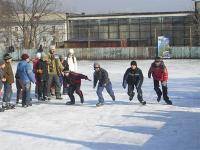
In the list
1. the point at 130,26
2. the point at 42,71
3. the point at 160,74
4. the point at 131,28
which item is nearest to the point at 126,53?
the point at 131,28

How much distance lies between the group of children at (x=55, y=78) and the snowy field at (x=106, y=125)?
351 mm

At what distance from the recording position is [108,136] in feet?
34.7

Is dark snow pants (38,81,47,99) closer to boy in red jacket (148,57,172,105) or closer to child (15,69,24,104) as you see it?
child (15,69,24,104)

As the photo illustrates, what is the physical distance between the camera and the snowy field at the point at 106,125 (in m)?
9.88

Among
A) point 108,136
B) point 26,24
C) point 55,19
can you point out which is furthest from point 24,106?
point 55,19

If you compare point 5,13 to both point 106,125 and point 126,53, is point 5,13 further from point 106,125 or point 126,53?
point 106,125

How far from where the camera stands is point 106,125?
11898 millimetres

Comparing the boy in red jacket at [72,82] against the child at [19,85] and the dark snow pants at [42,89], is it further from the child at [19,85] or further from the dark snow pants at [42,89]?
the child at [19,85]

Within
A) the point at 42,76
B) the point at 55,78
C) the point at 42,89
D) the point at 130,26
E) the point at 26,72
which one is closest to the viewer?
the point at 26,72

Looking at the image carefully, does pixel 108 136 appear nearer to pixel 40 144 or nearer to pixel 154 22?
pixel 40 144

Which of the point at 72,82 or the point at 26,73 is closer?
the point at 26,73

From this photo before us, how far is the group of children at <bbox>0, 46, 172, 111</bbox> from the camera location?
14.7 m

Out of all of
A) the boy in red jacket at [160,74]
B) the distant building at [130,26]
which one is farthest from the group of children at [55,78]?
the distant building at [130,26]

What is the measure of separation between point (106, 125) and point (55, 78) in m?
5.09
